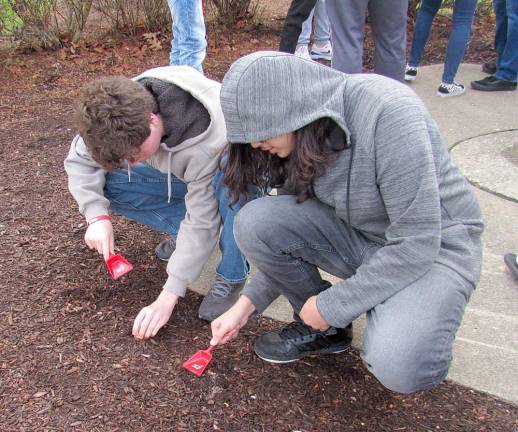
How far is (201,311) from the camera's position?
2229 millimetres

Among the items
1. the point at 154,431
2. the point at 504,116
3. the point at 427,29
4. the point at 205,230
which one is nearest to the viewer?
the point at 154,431

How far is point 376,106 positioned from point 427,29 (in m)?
3.20

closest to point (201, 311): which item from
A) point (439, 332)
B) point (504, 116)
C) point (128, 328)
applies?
point (128, 328)

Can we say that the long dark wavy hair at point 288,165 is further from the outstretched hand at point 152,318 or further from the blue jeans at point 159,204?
the outstretched hand at point 152,318

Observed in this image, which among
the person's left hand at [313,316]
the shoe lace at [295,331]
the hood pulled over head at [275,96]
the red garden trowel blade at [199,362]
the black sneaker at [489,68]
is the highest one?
the hood pulled over head at [275,96]

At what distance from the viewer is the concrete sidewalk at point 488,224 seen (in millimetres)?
2006

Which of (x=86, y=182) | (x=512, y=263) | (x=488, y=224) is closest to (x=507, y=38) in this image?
(x=488, y=224)

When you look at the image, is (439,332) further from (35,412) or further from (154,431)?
(35,412)

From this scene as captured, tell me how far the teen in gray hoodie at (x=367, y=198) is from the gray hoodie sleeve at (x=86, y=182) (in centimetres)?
63

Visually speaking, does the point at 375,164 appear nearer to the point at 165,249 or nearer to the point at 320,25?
the point at 165,249

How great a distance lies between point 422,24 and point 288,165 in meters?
3.16

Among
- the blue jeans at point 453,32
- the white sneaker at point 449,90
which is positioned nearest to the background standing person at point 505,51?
the white sneaker at point 449,90

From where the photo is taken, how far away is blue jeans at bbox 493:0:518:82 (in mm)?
4137

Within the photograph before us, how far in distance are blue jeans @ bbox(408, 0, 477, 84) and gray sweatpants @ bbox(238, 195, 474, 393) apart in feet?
8.63
